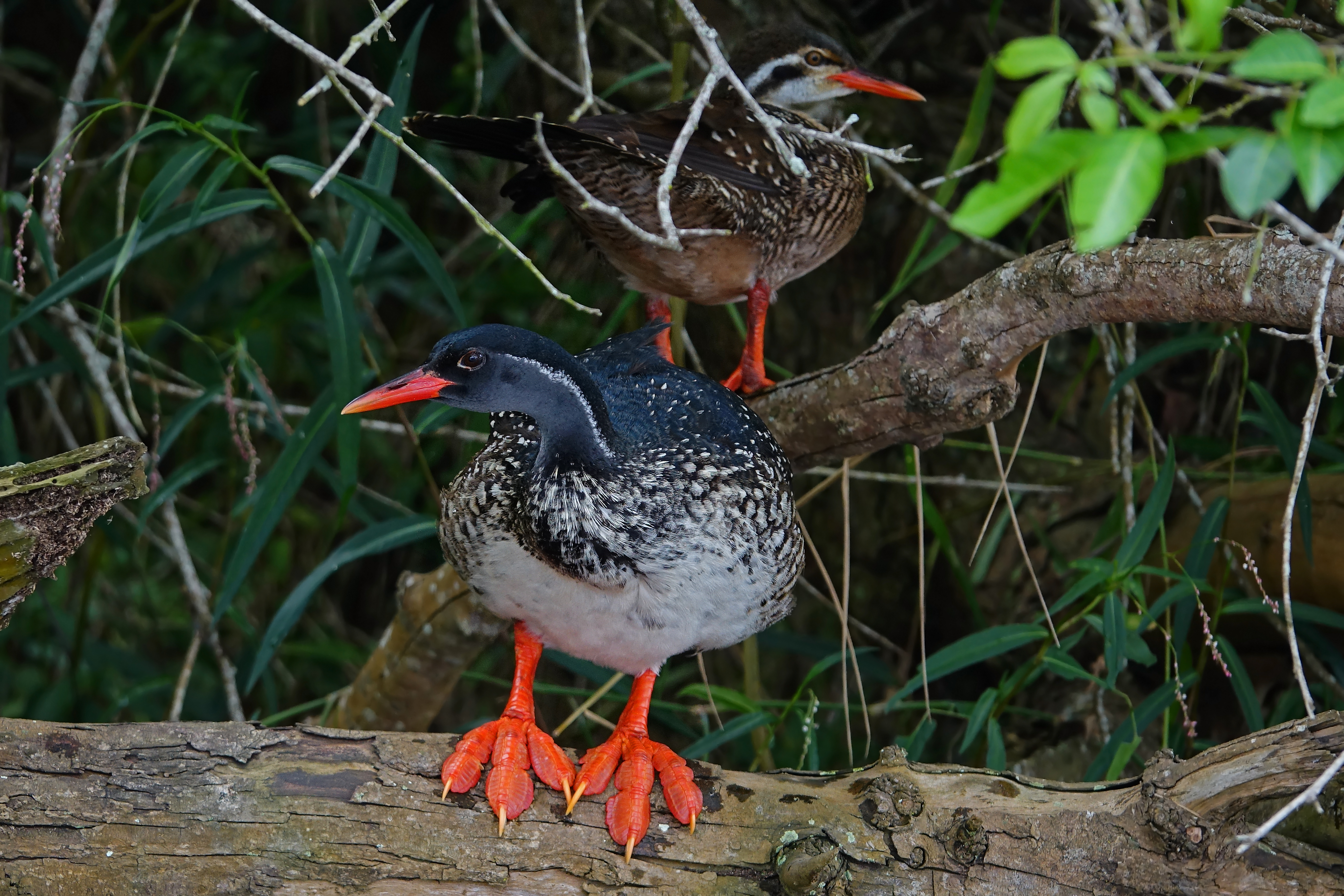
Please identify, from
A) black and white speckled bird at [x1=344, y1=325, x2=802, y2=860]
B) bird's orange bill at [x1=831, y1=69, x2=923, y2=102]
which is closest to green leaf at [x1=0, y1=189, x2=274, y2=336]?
black and white speckled bird at [x1=344, y1=325, x2=802, y2=860]

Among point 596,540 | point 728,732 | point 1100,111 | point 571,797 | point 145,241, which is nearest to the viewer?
point 1100,111

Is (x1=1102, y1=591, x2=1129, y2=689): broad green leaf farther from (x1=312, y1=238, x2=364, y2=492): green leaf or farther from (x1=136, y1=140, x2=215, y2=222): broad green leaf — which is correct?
(x1=136, y1=140, x2=215, y2=222): broad green leaf

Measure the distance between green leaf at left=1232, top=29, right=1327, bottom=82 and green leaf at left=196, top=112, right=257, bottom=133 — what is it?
2225 mm

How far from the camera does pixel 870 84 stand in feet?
10.8

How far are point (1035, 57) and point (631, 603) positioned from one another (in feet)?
4.92

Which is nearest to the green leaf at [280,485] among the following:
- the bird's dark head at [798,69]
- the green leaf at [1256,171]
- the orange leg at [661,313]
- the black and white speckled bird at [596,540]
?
the black and white speckled bird at [596,540]

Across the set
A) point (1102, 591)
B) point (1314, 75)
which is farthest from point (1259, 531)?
point (1314, 75)

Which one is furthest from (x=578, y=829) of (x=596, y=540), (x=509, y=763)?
(x=596, y=540)

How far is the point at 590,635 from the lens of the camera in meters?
2.27

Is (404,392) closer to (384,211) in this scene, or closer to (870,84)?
(384,211)

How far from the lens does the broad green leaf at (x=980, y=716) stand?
2.76m

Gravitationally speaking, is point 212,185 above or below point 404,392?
above

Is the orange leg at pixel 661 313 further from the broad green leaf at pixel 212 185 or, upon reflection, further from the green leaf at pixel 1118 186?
the green leaf at pixel 1118 186

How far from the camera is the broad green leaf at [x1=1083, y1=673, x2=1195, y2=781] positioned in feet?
9.00
